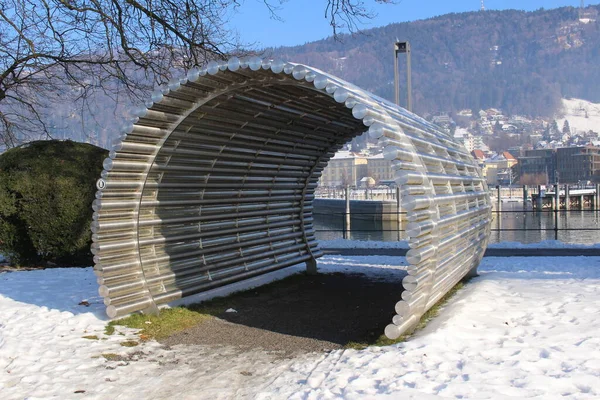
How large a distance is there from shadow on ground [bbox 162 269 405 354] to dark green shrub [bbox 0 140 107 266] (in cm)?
516

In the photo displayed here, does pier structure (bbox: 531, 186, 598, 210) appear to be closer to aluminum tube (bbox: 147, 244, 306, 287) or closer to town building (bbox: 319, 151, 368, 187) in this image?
aluminum tube (bbox: 147, 244, 306, 287)

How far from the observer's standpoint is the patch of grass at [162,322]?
755 cm

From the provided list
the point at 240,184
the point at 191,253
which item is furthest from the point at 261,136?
the point at 191,253

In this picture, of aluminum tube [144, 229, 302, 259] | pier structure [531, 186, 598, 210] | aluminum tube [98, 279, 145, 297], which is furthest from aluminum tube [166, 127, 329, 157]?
pier structure [531, 186, 598, 210]

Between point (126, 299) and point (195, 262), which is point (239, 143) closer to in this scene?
point (195, 262)

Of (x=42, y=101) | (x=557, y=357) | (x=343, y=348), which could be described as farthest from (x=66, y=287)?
(x=42, y=101)

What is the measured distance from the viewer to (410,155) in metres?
6.50

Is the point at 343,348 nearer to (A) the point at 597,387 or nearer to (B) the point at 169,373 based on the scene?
(B) the point at 169,373

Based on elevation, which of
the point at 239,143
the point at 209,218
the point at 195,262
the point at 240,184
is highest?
the point at 239,143

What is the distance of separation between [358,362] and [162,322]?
316 cm

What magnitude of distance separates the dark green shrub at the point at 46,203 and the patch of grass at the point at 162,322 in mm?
5935

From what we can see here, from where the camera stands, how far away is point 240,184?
10.0 metres

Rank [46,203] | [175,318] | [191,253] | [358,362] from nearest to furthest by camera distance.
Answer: [358,362]
[175,318]
[191,253]
[46,203]

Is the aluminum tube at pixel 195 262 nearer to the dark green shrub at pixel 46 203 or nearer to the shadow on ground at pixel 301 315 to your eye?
the shadow on ground at pixel 301 315
